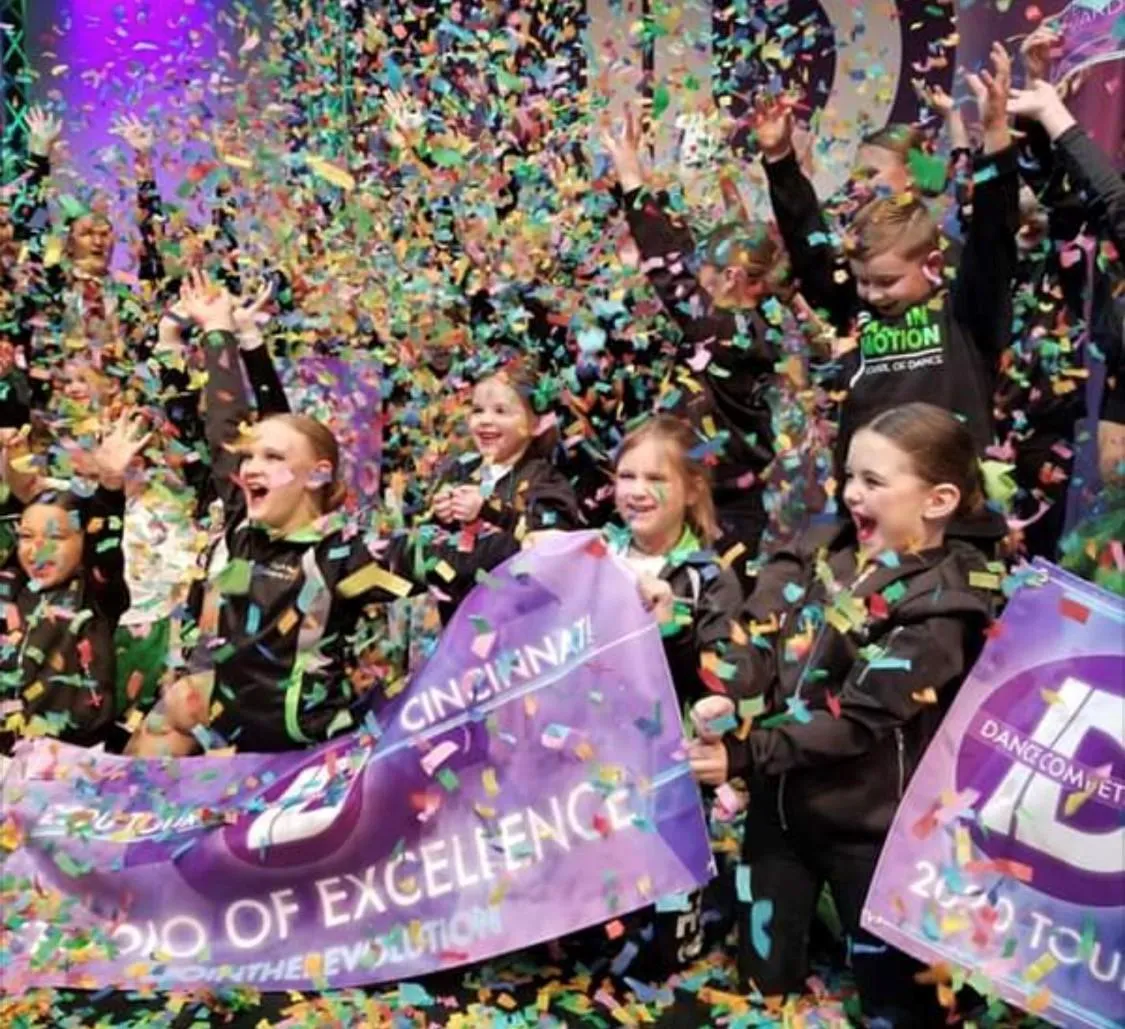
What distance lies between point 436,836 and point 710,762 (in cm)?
58

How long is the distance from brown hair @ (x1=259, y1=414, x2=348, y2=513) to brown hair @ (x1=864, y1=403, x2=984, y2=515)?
122cm

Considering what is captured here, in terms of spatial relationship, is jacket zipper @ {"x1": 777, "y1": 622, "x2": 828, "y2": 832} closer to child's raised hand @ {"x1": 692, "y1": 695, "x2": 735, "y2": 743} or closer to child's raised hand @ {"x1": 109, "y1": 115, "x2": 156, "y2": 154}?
child's raised hand @ {"x1": 692, "y1": 695, "x2": 735, "y2": 743}

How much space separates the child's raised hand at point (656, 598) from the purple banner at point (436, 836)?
0.07 feet

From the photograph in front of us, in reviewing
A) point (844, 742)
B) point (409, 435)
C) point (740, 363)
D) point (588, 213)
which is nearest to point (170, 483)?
point (409, 435)

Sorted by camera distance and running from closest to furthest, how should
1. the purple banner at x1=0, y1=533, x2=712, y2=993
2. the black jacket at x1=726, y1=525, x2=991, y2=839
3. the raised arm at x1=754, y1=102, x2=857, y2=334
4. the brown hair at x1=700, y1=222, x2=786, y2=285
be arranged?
the black jacket at x1=726, y1=525, x2=991, y2=839
the purple banner at x1=0, y1=533, x2=712, y2=993
the raised arm at x1=754, y1=102, x2=857, y2=334
the brown hair at x1=700, y1=222, x2=786, y2=285

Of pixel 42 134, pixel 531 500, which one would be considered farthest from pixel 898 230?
pixel 42 134

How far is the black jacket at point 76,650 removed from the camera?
11.1 ft

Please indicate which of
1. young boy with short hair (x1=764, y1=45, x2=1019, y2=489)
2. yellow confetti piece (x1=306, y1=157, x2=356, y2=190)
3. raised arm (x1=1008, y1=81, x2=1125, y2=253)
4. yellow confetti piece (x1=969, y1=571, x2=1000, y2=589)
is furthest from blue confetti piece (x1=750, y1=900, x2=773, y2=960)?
yellow confetti piece (x1=306, y1=157, x2=356, y2=190)

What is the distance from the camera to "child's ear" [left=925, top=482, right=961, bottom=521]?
8.45ft

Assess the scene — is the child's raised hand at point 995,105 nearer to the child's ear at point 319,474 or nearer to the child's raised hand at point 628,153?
the child's raised hand at point 628,153

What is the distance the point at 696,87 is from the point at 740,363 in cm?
72

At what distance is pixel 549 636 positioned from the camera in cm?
279

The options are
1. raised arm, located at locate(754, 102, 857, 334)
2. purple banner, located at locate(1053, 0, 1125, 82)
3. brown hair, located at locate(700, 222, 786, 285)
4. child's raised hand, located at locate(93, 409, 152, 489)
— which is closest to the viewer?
child's raised hand, located at locate(93, 409, 152, 489)

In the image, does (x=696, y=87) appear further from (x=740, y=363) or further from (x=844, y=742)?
(x=844, y=742)
